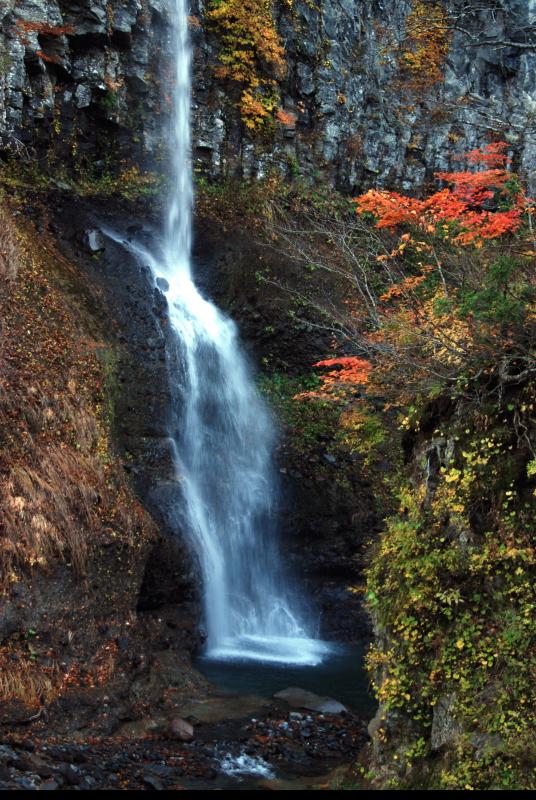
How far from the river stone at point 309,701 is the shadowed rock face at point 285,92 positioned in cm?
1042

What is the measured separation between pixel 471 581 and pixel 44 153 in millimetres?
15212

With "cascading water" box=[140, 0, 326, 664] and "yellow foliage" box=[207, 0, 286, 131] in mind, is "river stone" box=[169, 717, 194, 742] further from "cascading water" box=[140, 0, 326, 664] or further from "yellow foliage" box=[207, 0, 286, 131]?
"yellow foliage" box=[207, 0, 286, 131]

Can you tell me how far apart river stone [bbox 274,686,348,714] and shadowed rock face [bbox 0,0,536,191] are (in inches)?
410

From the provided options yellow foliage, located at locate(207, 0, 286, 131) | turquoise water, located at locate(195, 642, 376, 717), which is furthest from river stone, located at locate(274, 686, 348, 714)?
yellow foliage, located at locate(207, 0, 286, 131)

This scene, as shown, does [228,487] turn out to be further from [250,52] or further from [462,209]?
[250,52]

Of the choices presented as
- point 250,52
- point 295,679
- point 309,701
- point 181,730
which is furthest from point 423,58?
point 181,730

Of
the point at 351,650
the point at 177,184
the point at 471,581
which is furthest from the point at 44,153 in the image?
the point at 471,581

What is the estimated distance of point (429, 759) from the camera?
5.20 m

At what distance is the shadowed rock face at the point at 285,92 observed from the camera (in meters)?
15.9

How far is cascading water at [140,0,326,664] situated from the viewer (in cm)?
1205

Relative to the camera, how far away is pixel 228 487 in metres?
13.6

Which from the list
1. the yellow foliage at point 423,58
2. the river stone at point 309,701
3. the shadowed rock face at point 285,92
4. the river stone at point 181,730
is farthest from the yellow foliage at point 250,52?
the river stone at point 181,730

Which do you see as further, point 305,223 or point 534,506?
point 305,223

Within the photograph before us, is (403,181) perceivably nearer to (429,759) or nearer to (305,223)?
(305,223)
